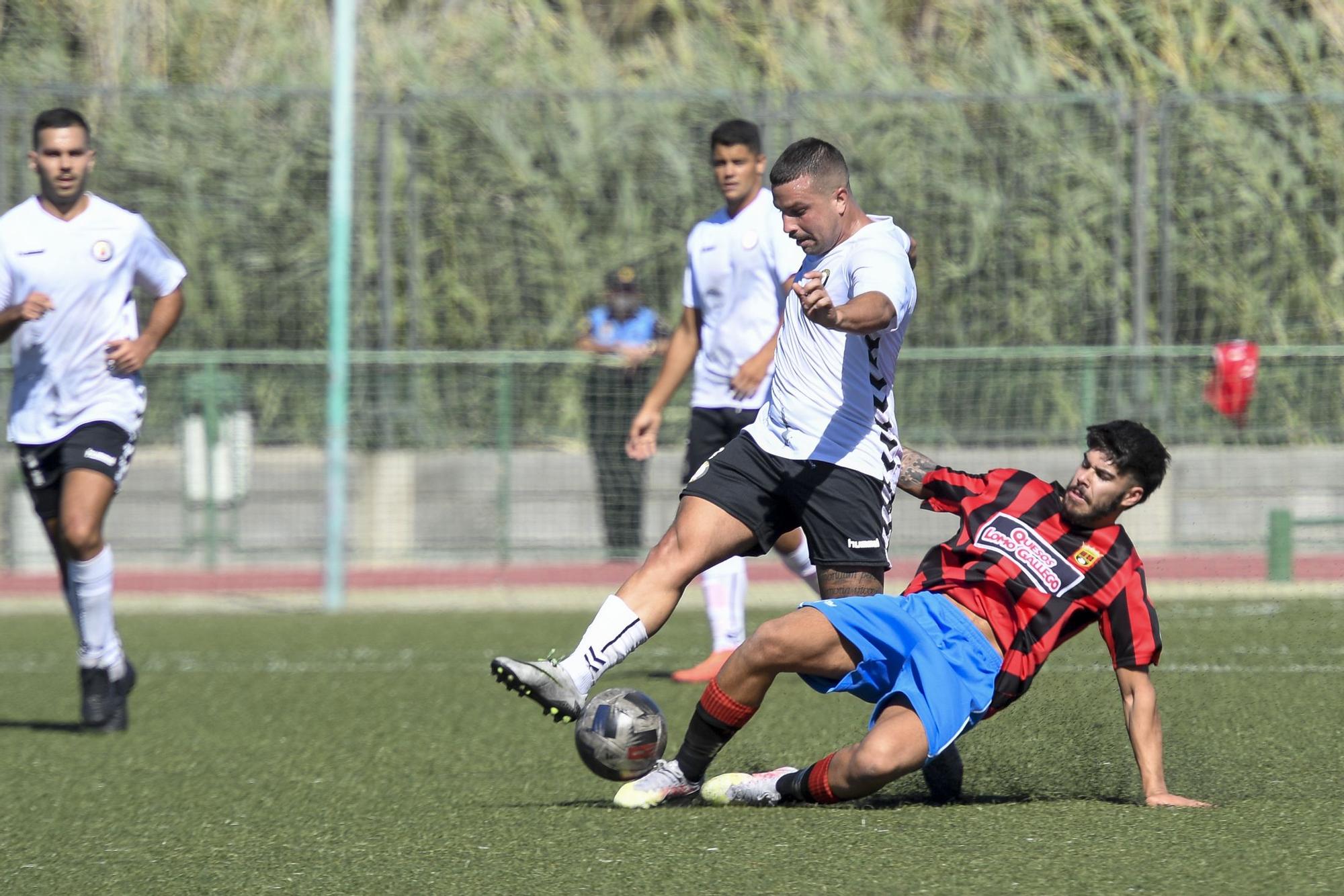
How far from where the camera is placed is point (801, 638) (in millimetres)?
4719

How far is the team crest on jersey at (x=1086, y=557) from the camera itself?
4.80 metres

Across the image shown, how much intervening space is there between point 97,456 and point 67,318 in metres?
0.54

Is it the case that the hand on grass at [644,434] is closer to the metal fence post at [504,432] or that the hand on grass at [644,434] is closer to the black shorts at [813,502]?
the black shorts at [813,502]

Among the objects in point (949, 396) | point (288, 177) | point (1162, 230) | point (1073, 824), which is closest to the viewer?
point (1073, 824)

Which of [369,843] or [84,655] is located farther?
[84,655]

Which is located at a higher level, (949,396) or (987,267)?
(987,267)

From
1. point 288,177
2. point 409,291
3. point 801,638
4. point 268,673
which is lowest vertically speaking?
point 268,673

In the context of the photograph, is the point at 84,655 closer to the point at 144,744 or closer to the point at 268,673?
the point at 144,744

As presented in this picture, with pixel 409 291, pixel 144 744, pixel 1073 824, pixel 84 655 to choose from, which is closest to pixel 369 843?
pixel 1073 824

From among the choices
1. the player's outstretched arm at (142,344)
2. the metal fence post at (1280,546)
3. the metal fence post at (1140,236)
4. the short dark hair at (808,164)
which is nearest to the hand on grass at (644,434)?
the player's outstretched arm at (142,344)

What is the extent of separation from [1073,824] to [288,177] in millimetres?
11565

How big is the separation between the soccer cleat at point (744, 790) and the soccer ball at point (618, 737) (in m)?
0.26

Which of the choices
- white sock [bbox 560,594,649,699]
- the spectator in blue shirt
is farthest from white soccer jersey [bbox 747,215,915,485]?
the spectator in blue shirt

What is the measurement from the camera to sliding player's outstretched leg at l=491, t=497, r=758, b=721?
15.4 ft
